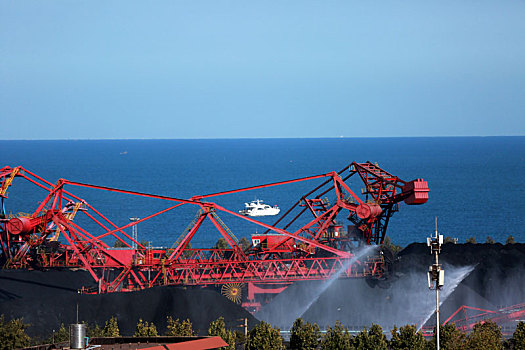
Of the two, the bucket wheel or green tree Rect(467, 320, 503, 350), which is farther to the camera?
the bucket wheel

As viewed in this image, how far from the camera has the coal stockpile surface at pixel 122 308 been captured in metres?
79.6

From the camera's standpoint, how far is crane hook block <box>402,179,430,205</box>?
90938mm

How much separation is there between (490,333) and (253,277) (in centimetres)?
3434

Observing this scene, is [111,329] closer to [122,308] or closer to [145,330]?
[145,330]

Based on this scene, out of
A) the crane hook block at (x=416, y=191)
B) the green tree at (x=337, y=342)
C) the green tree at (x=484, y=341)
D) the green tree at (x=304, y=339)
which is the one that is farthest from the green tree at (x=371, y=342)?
the crane hook block at (x=416, y=191)

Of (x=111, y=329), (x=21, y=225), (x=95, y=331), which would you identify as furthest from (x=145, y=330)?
(x=21, y=225)

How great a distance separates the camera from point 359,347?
72312 millimetres

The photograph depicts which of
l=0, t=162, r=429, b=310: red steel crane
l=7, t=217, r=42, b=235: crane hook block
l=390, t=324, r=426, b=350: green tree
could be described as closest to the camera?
l=390, t=324, r=426, b=350: green tree

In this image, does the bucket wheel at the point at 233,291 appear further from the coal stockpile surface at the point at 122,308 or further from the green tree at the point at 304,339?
the green tree at the point at 304,339

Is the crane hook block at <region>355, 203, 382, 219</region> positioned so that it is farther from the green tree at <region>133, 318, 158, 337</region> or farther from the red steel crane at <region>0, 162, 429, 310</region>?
the green tree at <region>133, 318, 158, 337</region>

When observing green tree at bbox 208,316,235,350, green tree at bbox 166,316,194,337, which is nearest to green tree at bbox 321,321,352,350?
green tree at bbox 208,316,235,350

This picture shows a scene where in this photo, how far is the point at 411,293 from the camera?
9394 centimetres

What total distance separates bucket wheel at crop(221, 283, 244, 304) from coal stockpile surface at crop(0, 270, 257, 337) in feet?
29.1

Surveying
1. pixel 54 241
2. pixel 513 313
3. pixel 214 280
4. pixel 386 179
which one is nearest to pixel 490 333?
pixel 513 313
